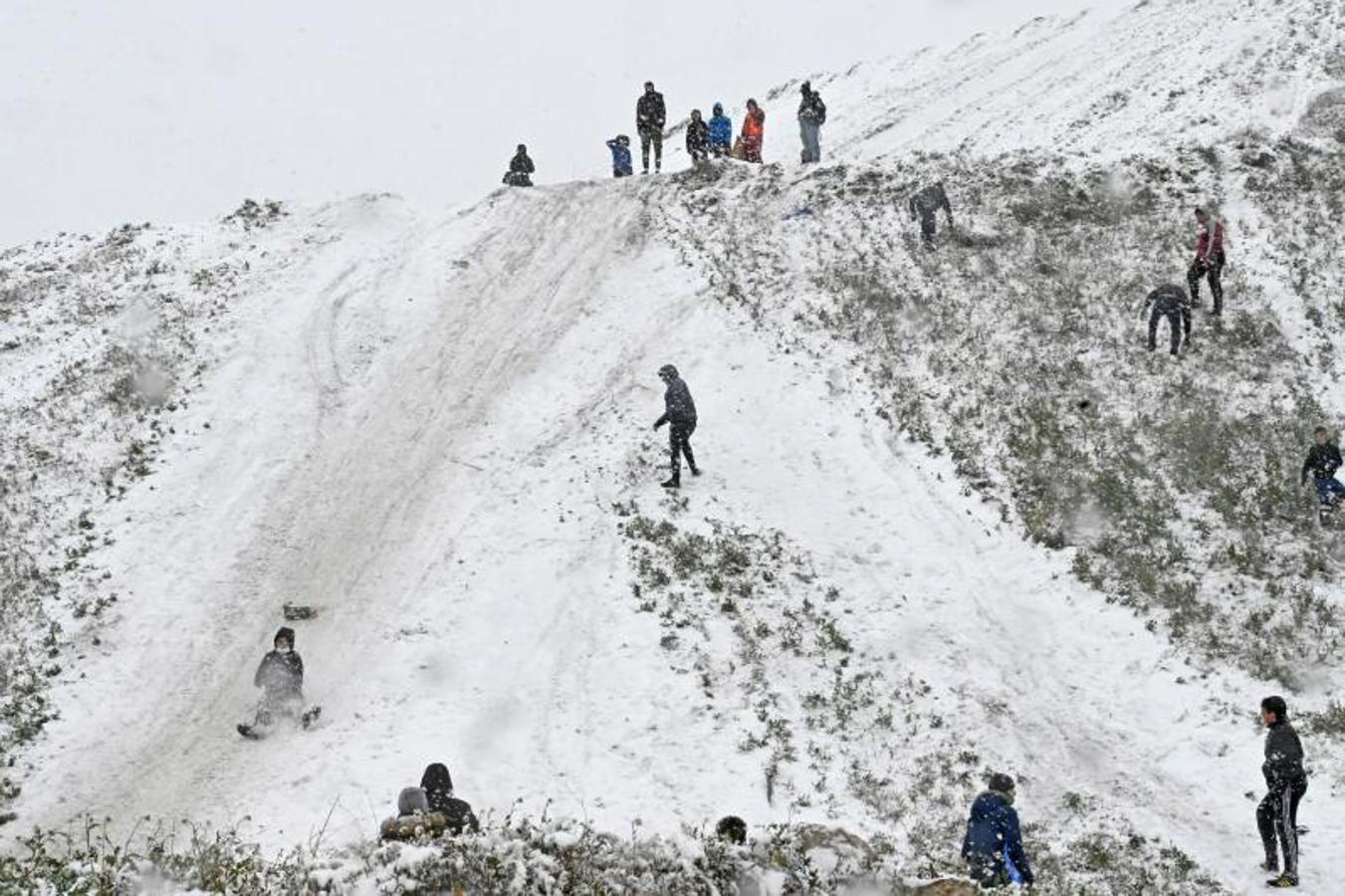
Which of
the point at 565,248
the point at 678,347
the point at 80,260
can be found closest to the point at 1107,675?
the point at 678,347

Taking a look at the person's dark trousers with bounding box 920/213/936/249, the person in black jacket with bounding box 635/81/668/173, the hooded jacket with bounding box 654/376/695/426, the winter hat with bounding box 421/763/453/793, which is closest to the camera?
the winter hat with bounding box 421/763/453/793

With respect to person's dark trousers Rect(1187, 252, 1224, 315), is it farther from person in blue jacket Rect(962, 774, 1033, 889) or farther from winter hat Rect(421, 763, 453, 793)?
winter hat Rect(421, 763, 453, 793)

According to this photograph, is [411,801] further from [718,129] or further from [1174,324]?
[718,129]

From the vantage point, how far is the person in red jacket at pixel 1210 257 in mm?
23344

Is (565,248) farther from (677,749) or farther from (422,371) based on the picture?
(677,749)

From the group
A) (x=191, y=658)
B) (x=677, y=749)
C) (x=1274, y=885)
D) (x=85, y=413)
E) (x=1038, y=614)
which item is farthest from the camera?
(x=85, y=413)

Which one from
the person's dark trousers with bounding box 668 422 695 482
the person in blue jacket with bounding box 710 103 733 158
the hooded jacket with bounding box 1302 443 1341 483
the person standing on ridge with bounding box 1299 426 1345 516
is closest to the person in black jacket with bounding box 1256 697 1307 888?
the person standing on ridge with bounding box 1299 426 1345 516

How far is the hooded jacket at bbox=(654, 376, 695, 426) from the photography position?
19.7 m

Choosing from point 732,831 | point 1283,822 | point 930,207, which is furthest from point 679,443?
point 930,207

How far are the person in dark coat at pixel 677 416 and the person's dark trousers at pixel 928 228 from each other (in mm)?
10012

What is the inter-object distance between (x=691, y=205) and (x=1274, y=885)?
21.4 m

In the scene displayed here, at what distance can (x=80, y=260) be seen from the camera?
32.3 meters

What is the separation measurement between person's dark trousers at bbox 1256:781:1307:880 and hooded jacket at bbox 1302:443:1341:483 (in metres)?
7.78

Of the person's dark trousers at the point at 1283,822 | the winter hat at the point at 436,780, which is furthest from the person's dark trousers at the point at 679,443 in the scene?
the person's dark trousers at the point at 1283,822
